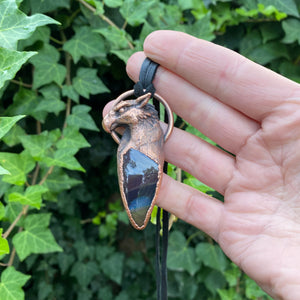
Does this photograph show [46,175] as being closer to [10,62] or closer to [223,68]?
[10,62]

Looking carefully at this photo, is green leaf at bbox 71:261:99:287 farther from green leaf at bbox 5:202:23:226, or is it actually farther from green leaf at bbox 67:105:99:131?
green leaf at bbox 67:105:99:131

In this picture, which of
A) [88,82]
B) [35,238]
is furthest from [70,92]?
[35,238]

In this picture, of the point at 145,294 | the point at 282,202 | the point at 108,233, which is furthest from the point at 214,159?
the point at 145,294

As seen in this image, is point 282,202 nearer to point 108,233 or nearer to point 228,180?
point 228,180

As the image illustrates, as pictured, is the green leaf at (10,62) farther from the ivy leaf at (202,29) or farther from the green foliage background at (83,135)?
the ivy leaf at (202,29)

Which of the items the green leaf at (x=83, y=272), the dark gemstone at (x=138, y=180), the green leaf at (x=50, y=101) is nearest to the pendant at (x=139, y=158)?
the dark gemstone at (x=138, y=180)

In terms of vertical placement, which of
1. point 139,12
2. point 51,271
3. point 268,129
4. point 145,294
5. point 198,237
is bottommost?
point 145,294

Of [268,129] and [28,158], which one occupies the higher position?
[268,129]
